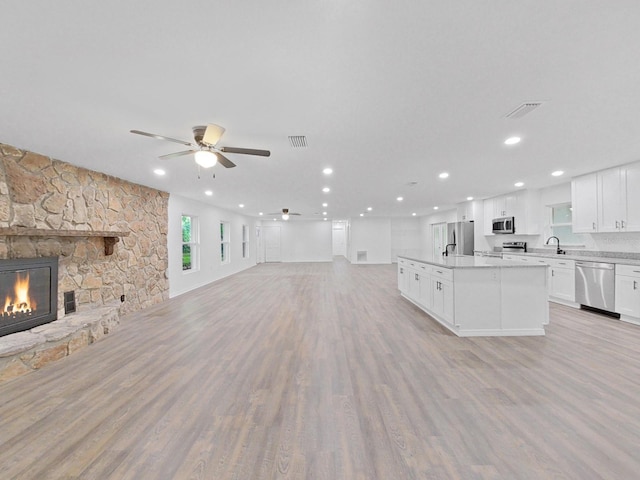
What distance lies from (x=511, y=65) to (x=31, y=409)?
4.39 metres

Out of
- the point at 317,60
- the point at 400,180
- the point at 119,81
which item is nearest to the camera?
the point at 317,60

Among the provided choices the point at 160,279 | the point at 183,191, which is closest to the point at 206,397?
the point at 160,279

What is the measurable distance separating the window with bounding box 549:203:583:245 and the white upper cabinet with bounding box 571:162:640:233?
0.72 m

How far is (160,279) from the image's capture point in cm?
605

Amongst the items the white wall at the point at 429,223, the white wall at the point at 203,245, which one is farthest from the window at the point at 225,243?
the white wall at the point at 429,223

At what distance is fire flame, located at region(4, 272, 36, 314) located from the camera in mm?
3094

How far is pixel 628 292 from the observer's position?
13.5 ft

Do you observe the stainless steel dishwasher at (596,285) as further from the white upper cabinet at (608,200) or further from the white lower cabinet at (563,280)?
the white upper cabinet at (608,200)

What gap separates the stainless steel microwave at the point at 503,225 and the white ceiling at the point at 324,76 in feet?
10.2

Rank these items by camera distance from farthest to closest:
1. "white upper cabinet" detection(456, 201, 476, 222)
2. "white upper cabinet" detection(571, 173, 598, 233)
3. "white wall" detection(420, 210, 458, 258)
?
"white wall" detection(420, 210, 458, 258) → "white upper cabinet" detection(456, 201, 476, 222) → "white upper cabinet" detection(571, 173, 598, 233)

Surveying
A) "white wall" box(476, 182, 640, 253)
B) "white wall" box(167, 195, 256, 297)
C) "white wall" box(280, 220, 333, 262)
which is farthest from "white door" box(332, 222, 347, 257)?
"white wall" box(476, 182, 640, 253)

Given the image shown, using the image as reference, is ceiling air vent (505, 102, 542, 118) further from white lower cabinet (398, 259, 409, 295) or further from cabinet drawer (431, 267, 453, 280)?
white lower cabinet (398, 259, 409, 295)

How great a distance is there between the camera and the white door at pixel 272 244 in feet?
49.2

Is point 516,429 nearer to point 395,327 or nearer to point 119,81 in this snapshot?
point 395,327
